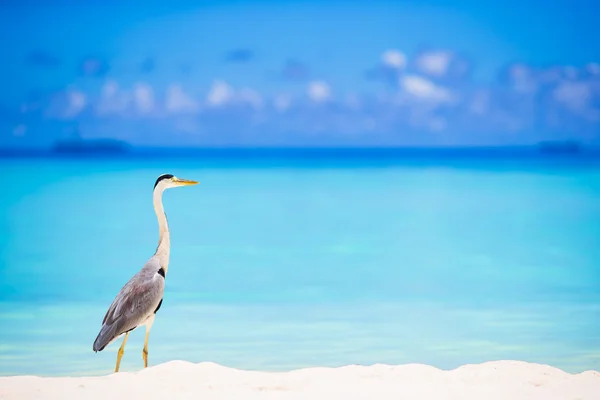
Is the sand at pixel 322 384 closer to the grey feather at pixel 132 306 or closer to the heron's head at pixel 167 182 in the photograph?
the grey feather at pixel 132 306

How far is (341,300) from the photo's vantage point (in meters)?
6.30

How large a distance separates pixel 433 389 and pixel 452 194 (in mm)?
13499

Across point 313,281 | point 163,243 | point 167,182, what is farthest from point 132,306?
point 313,281

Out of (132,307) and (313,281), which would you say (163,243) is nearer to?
(132,307)

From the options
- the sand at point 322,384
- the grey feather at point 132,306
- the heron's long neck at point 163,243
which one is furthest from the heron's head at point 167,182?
the sand at point 322,384

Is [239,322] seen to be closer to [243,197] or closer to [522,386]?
[522,386]

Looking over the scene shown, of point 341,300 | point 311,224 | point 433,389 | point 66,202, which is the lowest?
point 433,389

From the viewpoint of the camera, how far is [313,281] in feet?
23.4

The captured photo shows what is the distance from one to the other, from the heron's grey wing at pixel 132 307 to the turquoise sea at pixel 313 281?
2.23ft

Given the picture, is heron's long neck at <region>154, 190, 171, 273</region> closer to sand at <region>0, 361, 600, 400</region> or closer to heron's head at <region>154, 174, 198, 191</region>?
heron's head at <region>154, 174, 198, 191</region>

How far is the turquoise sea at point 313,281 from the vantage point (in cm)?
486

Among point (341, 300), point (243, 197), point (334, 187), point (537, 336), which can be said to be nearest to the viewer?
point (537, 336)

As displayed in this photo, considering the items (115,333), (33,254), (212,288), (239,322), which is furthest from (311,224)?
(115,333)

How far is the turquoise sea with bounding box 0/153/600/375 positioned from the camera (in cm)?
486
